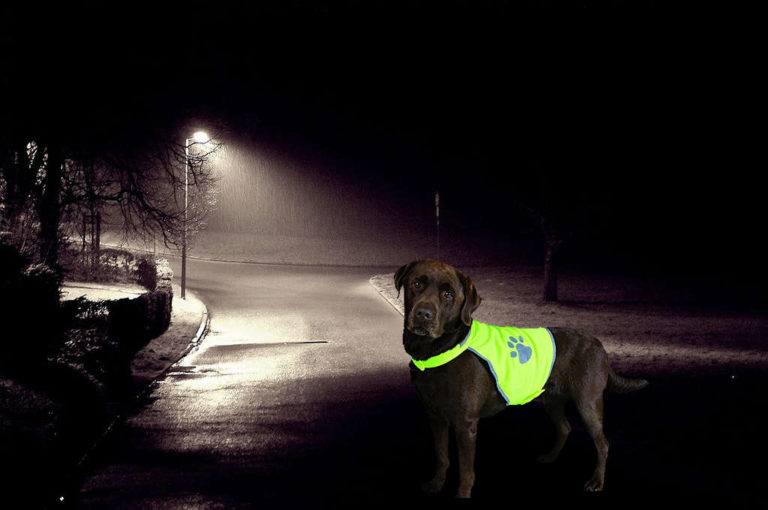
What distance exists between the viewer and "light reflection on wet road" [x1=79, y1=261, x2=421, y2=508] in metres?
5.77

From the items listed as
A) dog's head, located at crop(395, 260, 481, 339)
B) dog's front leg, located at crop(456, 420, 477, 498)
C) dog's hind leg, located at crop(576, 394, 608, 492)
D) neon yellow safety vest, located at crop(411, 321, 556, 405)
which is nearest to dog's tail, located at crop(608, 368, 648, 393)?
dog's hind leg, located at crop(576, 394, 608, 492)

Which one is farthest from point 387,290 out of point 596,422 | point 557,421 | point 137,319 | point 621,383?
point 596,422

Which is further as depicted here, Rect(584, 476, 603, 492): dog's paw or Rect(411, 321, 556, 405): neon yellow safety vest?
Rect(584, 476, 603, 492): dog's paw

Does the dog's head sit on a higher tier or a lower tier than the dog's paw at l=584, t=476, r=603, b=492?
higher

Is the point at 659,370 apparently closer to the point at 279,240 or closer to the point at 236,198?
the point at 279,240

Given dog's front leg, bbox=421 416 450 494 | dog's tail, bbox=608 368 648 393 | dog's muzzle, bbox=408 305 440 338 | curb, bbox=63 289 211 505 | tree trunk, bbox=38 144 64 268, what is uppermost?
tree trunk, bbox=38 144 64 268

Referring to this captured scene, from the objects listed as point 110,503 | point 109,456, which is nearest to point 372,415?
point 109,456

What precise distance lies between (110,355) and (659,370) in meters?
8.52

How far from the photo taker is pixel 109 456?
673 cm

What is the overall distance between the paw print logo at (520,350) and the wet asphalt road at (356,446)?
3.63 ft

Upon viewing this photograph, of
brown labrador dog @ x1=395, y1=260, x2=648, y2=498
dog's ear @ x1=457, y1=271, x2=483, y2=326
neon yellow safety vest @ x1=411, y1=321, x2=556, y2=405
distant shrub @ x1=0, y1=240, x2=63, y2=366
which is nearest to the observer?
brown labrador dog @ x1=395, y1=260, x2=648, y2=498

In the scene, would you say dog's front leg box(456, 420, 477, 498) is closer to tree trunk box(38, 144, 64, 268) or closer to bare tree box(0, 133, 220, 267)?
bare tree box(0, 133, 220, 267)

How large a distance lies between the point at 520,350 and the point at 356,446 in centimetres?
266

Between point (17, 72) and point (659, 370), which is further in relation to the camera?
point (17, 72)
